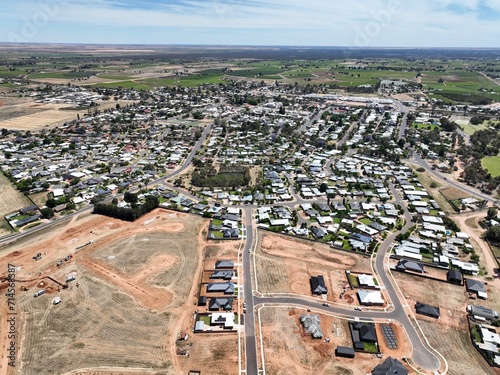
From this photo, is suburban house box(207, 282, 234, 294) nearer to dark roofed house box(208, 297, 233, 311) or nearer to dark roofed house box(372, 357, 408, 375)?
dark roofed house box(208, 297, 233, 311)

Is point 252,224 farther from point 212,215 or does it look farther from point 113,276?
point 113,276

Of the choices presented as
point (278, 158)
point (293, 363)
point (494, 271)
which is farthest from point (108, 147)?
point (494, 271)

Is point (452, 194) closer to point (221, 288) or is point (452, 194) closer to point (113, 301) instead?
point (221, 288)

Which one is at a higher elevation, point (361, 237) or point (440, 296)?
point (361, 237)

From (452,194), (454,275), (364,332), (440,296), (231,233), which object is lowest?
(452,194)

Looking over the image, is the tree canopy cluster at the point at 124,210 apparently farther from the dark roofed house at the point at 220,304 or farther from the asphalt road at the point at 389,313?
the dark roofed house at the point at 220,304

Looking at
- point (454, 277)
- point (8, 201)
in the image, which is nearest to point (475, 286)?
point (454, 277)
